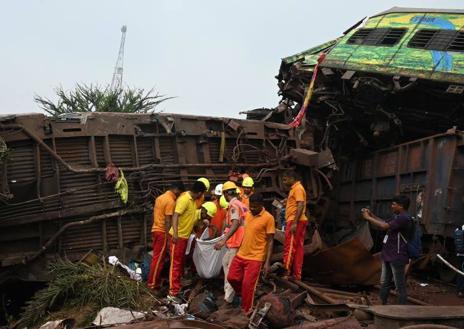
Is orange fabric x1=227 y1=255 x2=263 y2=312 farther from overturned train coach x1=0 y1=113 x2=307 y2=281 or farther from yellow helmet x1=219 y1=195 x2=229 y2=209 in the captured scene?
overturned train coach x1=0 y1=113 x2=307 y2=281

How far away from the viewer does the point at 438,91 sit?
934cm

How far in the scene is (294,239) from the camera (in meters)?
6.98

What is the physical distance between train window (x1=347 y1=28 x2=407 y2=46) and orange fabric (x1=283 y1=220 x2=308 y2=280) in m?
5.74

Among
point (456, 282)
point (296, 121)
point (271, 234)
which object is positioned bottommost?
point (456, 282)

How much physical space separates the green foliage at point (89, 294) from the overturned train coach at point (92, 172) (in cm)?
107

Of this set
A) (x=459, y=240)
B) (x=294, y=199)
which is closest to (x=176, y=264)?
(x=294, y=199)

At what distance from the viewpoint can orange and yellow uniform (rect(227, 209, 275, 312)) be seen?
219 inches

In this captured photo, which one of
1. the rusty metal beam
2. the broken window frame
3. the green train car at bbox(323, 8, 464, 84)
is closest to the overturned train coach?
the rusty metal beam

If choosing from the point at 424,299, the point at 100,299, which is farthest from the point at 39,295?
the point at 424,299

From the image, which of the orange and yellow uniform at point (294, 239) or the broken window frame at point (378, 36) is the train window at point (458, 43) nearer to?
the broken window frame at point (378, 36)

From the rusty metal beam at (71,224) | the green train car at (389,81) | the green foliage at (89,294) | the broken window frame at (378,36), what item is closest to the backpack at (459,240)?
the green train car at (389,81)

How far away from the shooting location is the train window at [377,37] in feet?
36.2

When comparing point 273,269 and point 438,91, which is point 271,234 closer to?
point 273,269

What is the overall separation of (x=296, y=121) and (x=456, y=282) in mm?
4272
